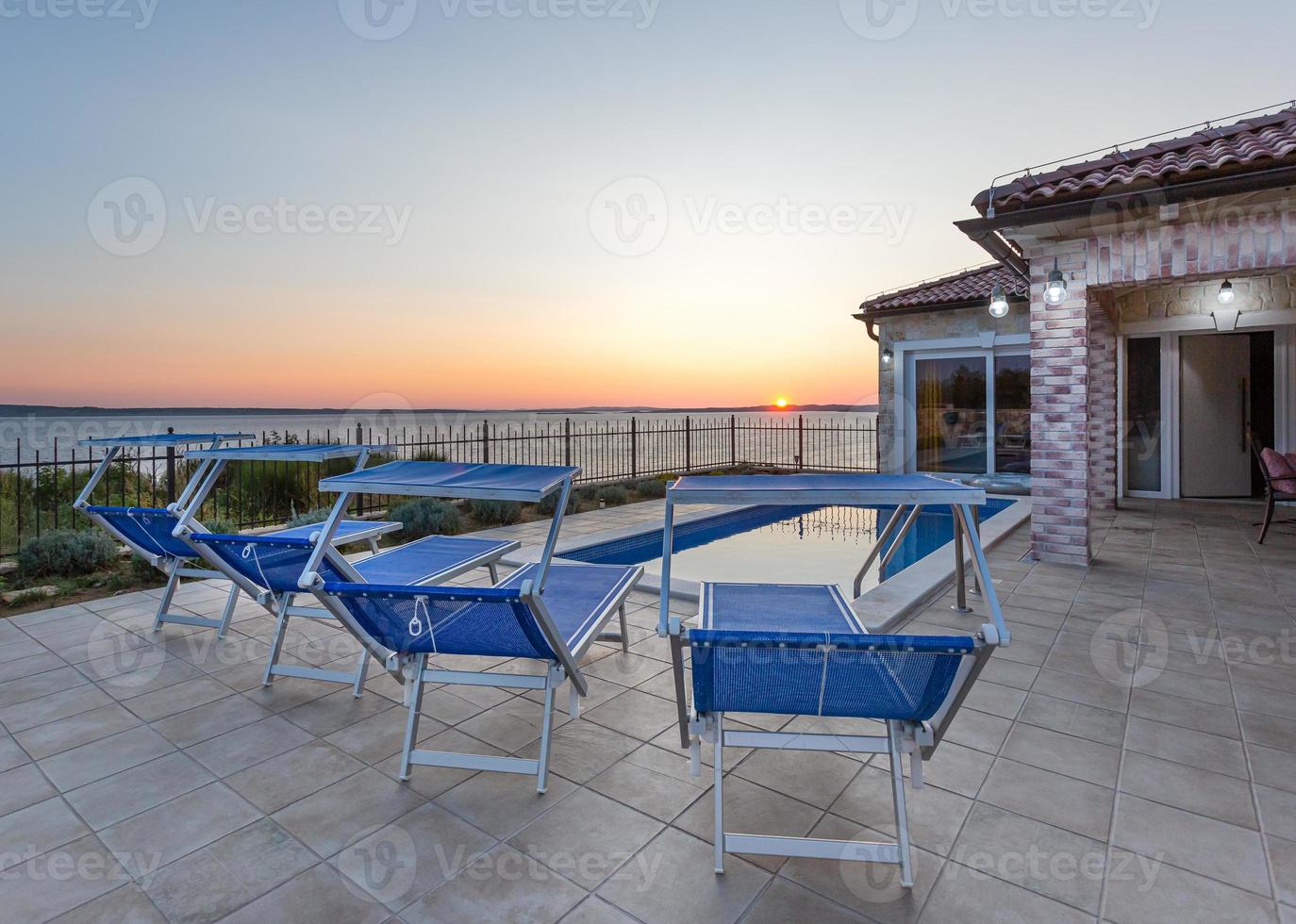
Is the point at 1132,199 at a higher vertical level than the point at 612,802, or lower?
higher

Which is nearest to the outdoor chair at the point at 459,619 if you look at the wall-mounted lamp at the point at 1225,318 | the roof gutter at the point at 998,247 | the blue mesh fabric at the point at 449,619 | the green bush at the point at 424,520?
the blue mesh fabric at the point at 449,619

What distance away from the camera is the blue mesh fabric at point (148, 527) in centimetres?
386

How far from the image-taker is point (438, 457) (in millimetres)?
9648

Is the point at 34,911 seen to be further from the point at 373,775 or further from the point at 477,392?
the point at 477,392

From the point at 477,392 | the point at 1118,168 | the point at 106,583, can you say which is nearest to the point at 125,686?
the point at 106,583

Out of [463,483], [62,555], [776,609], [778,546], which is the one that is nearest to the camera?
[463,483]

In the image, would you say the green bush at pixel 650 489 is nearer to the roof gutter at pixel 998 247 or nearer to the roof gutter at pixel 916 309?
the roof gutter at pixel 916 309

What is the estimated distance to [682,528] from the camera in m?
7.93

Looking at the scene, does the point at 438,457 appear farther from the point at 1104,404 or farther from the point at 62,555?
the point at 1104,404

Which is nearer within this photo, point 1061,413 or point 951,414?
point 1061,413

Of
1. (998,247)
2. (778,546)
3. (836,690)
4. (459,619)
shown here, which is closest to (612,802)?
(459,619)

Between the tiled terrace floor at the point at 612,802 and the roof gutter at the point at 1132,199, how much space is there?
315 cm

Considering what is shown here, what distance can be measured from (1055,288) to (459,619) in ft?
17.7

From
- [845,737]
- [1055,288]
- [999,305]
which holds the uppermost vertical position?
[999,305]
